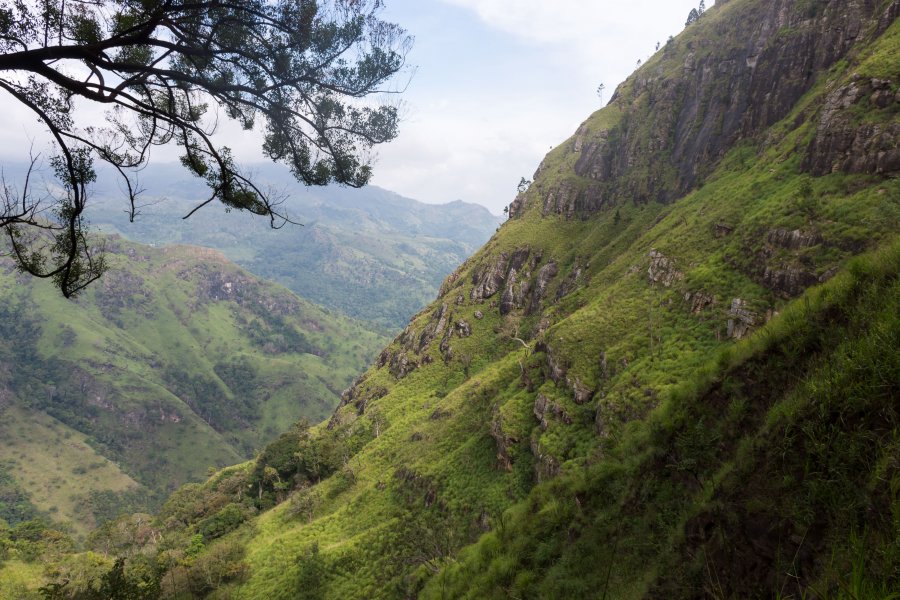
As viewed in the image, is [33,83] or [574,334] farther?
[574,334]

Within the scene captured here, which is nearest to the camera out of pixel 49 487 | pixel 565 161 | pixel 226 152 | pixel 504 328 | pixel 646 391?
pixel 226 152

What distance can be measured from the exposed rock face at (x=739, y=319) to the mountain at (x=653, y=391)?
30 cm

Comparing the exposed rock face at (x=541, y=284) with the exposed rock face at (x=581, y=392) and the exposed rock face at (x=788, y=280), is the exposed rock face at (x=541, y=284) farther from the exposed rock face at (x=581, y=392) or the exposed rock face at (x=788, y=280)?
the exposed rock face at (x=788, y=280)

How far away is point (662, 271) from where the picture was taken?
139 feet

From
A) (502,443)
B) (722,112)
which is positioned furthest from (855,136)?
(502,443)

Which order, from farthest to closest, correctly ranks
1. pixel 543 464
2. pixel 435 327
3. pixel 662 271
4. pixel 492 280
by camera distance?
pixel 435 327
pixel 492 280
pixel 662 271
pixel 543 464

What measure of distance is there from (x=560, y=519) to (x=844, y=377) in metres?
7.55

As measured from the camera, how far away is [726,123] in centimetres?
6156

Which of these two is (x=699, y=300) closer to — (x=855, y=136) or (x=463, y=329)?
(x=855, y=136)

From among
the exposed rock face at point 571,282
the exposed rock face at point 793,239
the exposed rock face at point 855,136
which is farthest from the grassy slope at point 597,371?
the exposed rock face at point 571,282

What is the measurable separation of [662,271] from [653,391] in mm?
17174

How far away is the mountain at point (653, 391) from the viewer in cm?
577

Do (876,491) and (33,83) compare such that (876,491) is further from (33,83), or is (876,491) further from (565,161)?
(565,161)

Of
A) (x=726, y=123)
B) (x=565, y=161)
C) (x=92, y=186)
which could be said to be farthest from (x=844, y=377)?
(x=565, y=161)
